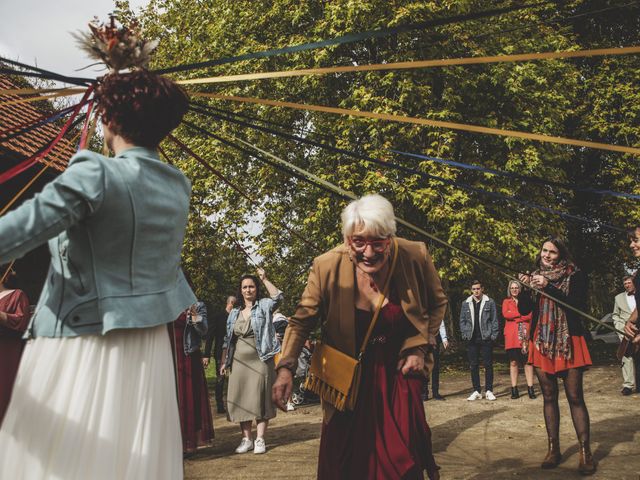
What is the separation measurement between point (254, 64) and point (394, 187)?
16.6 ft

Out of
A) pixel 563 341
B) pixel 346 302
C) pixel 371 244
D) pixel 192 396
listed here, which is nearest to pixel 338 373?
pixel 346 302

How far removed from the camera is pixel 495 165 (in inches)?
650

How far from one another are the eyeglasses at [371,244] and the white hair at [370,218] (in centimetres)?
4

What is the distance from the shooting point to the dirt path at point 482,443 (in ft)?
21.7

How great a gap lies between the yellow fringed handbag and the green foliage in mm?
10694

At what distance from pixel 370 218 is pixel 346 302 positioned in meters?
0.55

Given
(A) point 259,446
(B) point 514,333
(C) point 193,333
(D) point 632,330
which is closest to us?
(D) point 632,330

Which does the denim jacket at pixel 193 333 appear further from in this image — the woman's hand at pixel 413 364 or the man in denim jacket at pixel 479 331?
the man in denim jacket at pixel 479 331

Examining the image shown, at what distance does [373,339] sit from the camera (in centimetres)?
393

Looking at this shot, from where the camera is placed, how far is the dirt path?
661 centimetres

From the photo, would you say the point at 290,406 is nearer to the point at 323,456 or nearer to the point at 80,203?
the point at 323,456

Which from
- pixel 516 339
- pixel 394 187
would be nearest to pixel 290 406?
pixel 516 339

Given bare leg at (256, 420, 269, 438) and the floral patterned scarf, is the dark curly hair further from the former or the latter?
bare leg at (256, 420, 269, 438)

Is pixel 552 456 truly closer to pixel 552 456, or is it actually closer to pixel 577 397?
pixel 552 456
